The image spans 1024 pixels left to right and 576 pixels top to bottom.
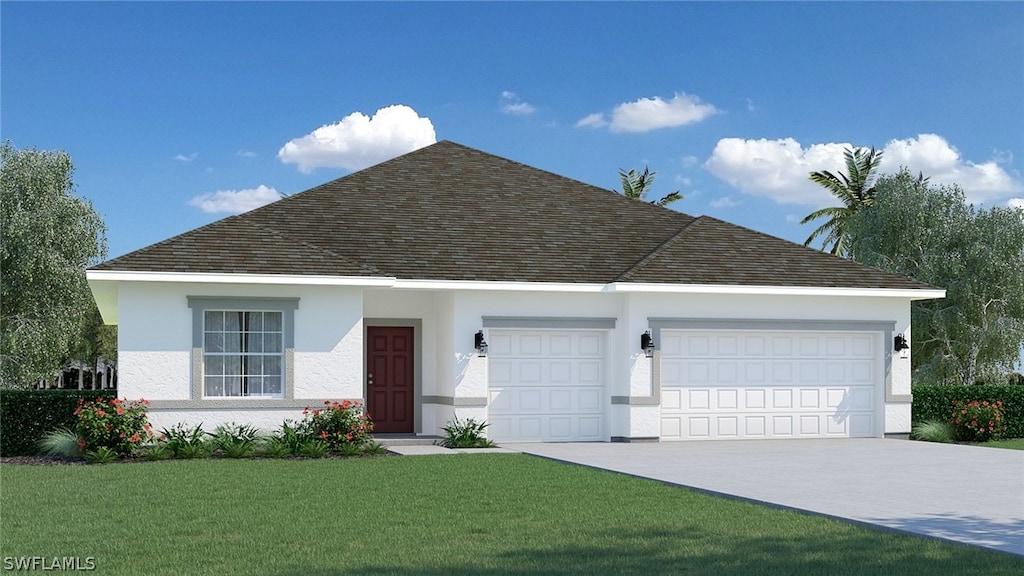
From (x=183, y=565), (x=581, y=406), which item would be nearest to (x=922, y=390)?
(x=581, y=406)

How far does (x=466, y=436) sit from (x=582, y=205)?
7598mm

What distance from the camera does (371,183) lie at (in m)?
25.4

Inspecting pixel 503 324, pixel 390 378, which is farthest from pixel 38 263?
pixel 503 324

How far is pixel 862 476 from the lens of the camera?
50.9ft

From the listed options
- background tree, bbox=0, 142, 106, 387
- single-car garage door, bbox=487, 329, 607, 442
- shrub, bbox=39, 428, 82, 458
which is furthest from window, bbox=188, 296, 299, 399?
background tree, bbox=0, 142, 106, 387

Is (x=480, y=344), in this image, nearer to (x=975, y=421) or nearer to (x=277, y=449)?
(x=277, y=449)

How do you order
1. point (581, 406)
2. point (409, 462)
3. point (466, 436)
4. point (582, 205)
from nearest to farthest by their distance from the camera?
point (409, 462) < point (466, 436) < point (581, 406) < point (582, 205)

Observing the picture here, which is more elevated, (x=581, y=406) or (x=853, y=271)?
(x=853, y=271)

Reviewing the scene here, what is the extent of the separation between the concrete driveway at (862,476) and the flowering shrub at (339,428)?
2.93 metres

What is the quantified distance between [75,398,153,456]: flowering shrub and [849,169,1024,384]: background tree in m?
28.4

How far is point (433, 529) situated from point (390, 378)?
1240cm

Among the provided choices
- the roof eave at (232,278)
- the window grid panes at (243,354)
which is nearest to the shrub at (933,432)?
the roof eave at (232,278)

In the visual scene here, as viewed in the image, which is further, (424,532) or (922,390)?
(922,390)

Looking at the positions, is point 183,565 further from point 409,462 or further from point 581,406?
point 581,406
